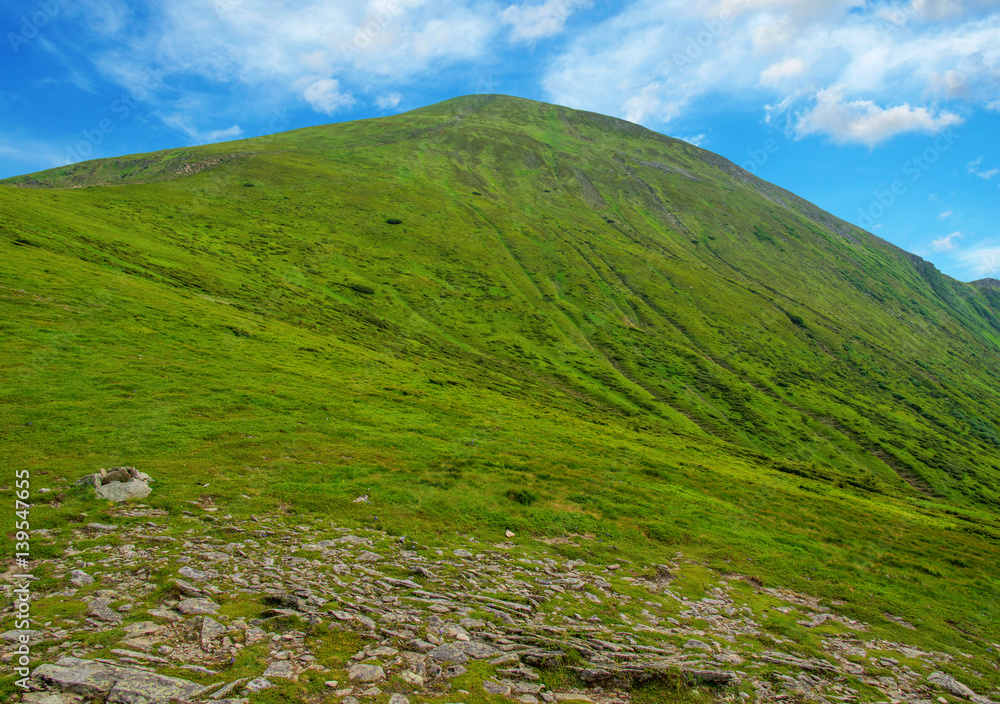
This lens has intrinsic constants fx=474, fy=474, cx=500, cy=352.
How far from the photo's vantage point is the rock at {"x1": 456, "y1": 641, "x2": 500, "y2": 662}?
13594 millimetres

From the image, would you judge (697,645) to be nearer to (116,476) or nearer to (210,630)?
(210,630)

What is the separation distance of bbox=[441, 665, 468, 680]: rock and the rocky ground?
1.9 inches

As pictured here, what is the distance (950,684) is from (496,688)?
18.6 meters

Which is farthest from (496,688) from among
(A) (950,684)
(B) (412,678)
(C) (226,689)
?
(A) (950,684)

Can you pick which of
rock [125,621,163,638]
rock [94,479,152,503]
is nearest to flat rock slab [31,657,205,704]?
rock [125,621,163,638]

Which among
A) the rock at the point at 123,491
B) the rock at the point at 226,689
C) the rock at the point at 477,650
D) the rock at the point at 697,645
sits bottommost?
the rock at the point at 697,645

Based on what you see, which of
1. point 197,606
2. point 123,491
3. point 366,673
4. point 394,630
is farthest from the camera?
point 123,491

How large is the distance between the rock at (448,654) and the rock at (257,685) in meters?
4.24

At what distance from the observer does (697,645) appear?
17078mm

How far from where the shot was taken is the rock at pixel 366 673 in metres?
11.6

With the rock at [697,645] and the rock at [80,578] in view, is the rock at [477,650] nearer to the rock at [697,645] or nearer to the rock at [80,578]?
the rock at [697,645]

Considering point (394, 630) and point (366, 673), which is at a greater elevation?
point (366, 673)

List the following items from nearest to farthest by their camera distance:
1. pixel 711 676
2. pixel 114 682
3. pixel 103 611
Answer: pixel 114 682 → pixel 103 611 → pixel 711 676

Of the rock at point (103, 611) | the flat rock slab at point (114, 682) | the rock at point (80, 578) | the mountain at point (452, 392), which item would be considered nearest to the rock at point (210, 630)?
the flat rock slab at point (114, 682)
